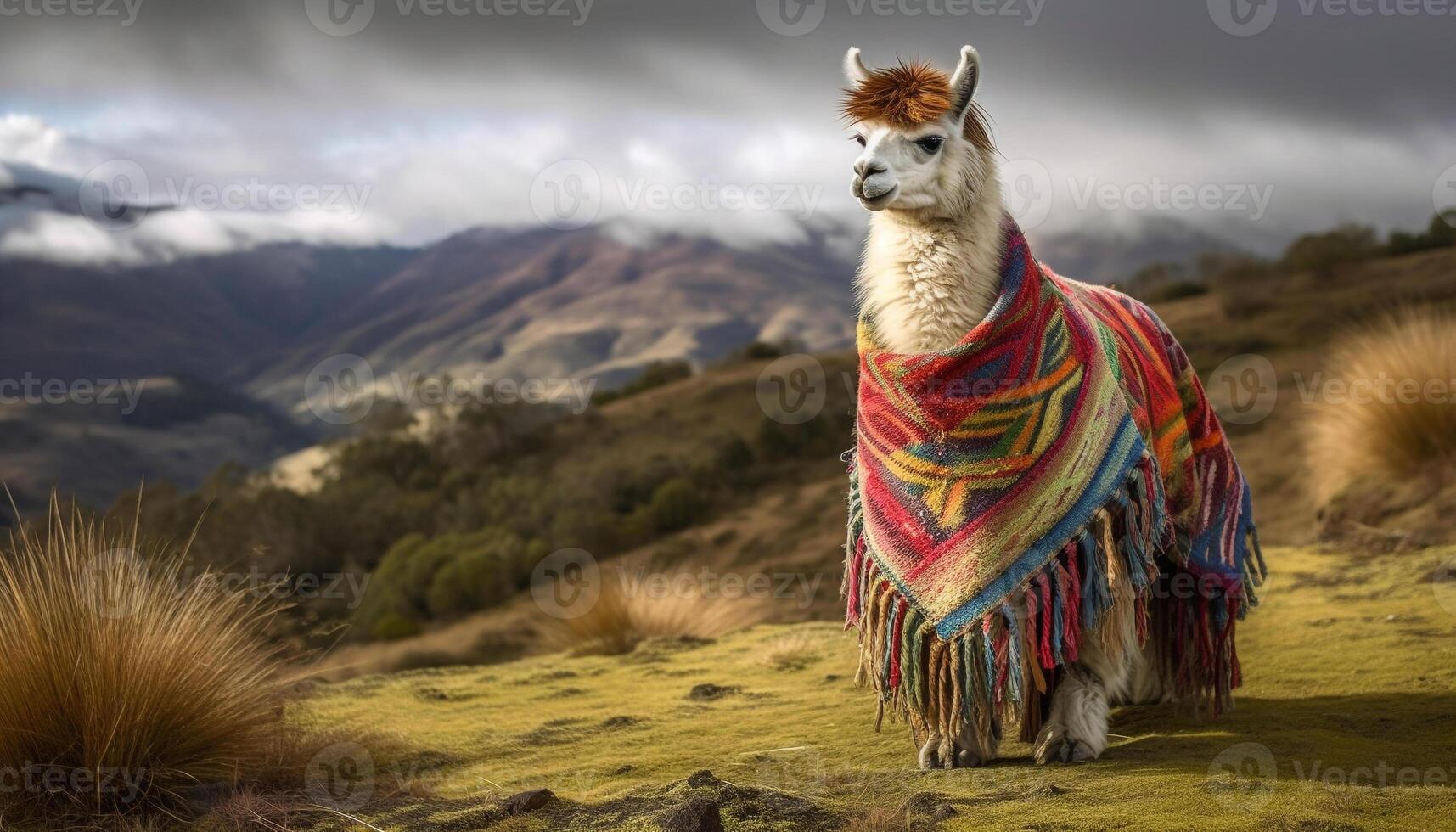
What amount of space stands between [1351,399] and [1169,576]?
20.0 feet

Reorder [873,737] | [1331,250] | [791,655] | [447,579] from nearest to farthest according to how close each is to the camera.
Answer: [873,737], [791,655], [447,579], [1331,250]

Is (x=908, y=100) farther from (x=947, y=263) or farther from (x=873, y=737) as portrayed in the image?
(x=873, y=737)

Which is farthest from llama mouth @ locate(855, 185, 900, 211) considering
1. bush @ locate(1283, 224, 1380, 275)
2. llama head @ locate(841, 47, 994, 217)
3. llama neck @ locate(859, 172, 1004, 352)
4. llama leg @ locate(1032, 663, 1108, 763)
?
bush @ locate(1283, 224, 1380, 275)

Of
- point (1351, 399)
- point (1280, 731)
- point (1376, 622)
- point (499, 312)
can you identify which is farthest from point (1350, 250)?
point (499, 312)

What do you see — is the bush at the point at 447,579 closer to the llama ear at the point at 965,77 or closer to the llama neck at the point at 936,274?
the llama neck at the point at 936,274

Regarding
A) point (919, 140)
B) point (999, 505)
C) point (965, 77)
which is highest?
point (965, 77)

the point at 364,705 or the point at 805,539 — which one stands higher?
the point at 805,539

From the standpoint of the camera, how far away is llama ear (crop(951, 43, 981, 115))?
4.24 m

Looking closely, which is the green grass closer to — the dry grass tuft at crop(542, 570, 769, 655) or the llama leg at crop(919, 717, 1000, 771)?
the llama leg at crop(919, 717, 1000, 771)

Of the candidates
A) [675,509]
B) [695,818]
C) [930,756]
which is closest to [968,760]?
[930,756]

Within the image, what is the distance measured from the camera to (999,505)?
13.2 ft

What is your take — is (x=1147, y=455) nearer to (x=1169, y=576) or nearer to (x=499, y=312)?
(x=1169, y=576)

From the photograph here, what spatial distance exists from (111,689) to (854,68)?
3694 mm

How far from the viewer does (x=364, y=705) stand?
22.1ft
